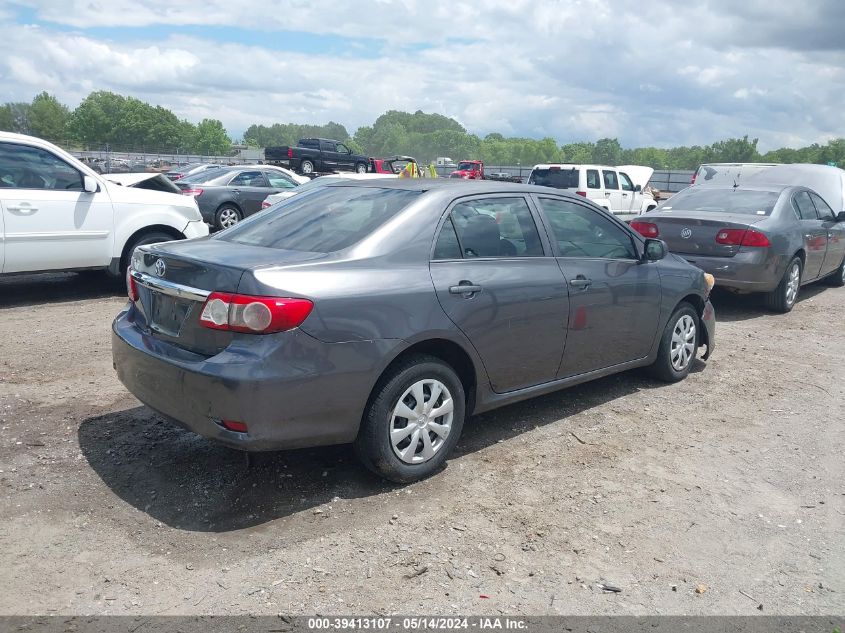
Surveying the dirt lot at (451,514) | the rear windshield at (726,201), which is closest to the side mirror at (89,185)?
the dirt lot at (451,514)

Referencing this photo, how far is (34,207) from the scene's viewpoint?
26.0ft

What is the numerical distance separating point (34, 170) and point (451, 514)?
657 centimetres

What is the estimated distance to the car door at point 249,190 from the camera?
15625mm

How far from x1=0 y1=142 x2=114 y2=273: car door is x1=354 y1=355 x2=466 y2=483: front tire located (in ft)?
18.6

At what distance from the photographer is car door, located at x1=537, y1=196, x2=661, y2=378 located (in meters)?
5.02

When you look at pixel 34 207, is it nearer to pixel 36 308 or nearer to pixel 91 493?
pixel 36 308

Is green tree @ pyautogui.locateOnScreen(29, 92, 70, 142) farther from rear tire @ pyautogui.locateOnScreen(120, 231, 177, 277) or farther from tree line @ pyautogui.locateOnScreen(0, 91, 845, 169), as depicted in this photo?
rear tire @ pyautogui.locateOnScreen(120, 231, 177, 277)

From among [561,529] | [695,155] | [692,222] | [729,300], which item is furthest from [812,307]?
[695,155]

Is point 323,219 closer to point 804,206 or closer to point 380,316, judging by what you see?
point 380,316

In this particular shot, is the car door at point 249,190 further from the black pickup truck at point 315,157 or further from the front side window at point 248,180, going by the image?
the black pickup truck at point 315,157

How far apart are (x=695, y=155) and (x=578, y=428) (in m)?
114

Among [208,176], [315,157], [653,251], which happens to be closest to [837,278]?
[653,251]

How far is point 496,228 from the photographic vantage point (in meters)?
4.70

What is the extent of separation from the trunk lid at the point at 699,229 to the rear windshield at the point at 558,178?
30.3ft
